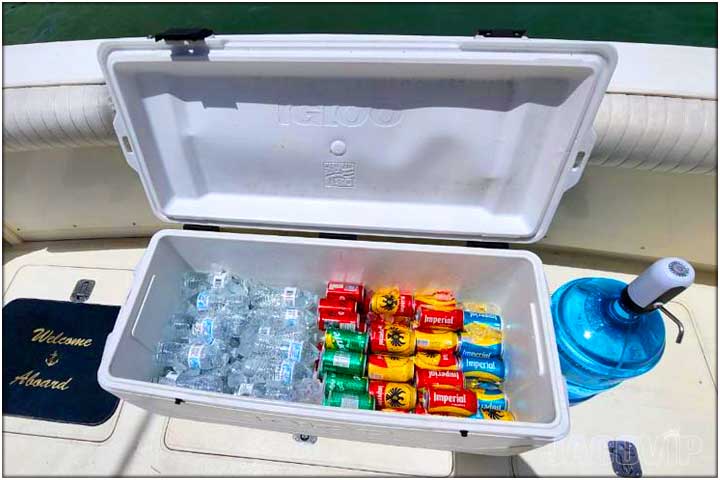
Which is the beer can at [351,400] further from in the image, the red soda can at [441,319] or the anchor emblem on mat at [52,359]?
the anchor emblem on mat at [52,359]

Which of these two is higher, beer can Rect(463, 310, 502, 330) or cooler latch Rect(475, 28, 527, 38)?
cooler latch Rect(475, 28, 527, 38)

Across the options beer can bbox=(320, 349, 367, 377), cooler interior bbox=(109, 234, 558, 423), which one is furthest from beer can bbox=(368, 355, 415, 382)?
cooler interior bbox=(109, 234, 558, 423)

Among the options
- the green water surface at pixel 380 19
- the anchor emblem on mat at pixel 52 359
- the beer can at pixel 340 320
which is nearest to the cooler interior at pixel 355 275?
the beer can at pixel 340 320

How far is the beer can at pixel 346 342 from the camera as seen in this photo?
3.35 feet

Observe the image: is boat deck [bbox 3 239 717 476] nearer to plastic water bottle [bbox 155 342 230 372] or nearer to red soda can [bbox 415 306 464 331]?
plastic water bottle [bbox 155 342 230 372]

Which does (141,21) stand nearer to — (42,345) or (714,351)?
(42,345)

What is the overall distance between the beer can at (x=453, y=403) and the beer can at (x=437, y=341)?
0.43 ft

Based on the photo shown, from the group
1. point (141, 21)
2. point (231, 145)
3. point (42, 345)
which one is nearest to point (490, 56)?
point (231, 145)

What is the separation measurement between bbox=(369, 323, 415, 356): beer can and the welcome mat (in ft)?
2.78

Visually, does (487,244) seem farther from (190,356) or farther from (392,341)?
(190,356)

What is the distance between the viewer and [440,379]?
97 centimetres

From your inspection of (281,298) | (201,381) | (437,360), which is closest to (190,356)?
(201,381)

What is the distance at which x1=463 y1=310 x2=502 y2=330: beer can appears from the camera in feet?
3.51

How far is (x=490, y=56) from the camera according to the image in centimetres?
73
